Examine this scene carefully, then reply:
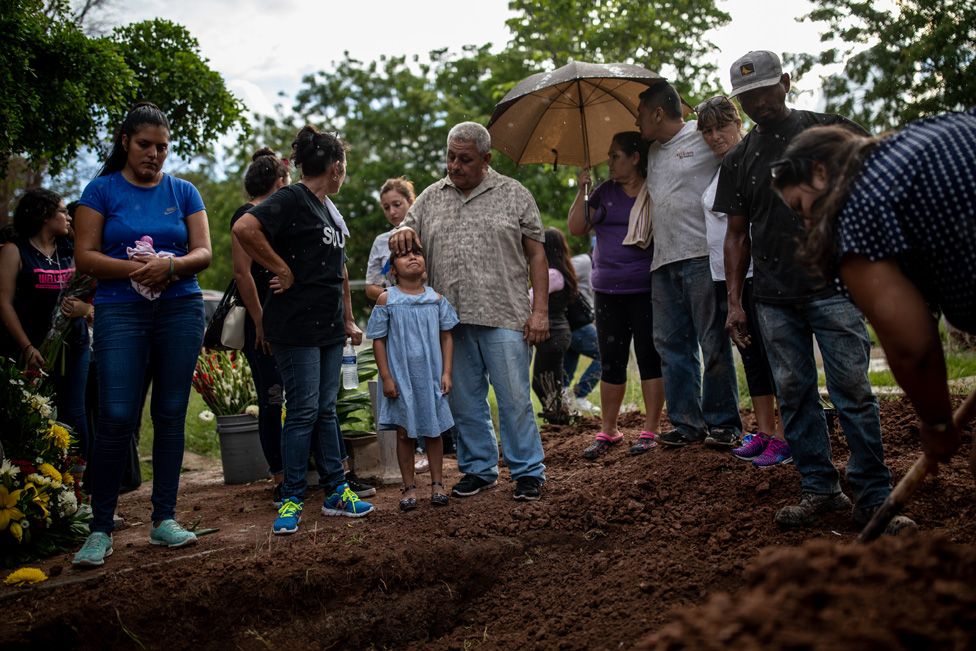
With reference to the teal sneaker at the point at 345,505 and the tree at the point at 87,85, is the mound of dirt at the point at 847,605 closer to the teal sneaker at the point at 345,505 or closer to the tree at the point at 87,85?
the teal sneaker at the point at 345,505

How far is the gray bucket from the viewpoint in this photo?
6.48 metres

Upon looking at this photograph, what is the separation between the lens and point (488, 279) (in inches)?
204

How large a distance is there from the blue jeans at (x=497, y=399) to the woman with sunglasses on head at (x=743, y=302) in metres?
1.22

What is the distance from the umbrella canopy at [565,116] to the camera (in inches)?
227

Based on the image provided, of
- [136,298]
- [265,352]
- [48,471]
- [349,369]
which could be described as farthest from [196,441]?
[136,298]

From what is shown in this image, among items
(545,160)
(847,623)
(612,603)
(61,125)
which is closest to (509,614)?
(612,603)

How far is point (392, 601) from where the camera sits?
159 inches

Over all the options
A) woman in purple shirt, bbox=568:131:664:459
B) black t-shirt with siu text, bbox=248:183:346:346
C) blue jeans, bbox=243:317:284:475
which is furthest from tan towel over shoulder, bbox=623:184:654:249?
blue jeans, bbox=243:317:284:475

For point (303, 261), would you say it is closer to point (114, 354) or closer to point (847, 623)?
point (114, 354)

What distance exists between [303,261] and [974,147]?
3.42 metres

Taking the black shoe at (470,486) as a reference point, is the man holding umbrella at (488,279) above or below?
above

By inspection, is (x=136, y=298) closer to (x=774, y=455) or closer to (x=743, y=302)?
(x=743, y=302)

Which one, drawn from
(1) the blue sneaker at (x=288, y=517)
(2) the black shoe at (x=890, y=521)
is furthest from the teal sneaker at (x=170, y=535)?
(2) the black shoe at (x=890, y=521)

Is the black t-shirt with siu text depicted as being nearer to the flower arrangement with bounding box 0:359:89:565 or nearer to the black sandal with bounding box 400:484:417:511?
the black sandal with bounding box 400:484:417:511
